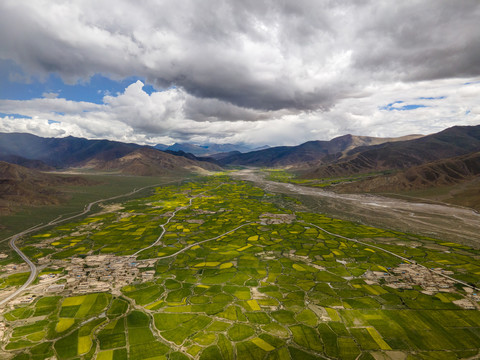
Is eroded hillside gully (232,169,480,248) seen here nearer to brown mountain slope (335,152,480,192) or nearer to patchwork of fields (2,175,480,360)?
patchwork of fields (2,175,480,360)

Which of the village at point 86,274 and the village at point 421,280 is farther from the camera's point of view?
the village at point 86,274

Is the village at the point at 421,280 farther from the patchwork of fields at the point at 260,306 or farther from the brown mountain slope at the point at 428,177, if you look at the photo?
the brown mountain slope at the point at 428,177

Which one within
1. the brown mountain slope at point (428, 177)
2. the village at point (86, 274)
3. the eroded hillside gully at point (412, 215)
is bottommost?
the eroded hillside gully at point (412, 215)

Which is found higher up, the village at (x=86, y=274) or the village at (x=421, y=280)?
the village at (x=86, y=274)

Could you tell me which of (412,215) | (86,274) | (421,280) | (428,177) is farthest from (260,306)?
(428,177)

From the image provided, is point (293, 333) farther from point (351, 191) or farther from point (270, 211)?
point (351, 191)

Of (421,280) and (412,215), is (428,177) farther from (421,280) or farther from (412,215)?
(421,280)

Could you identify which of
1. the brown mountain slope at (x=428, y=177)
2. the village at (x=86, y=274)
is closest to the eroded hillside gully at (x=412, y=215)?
the brown mountain slope at (x=428, y=177)

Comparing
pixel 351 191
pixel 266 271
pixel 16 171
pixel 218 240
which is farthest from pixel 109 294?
pixel 16 171
